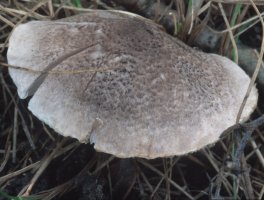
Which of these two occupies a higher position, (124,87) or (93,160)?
(124,87)

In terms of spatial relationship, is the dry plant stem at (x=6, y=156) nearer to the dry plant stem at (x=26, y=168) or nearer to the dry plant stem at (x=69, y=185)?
the dry plant stem at (x=26, y=168)

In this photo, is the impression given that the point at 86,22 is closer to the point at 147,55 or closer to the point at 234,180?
the point at 147,55

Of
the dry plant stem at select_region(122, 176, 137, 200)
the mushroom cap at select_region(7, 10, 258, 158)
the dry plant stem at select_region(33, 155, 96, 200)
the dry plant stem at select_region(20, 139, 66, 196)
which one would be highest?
the mushroom cap at select_region(7, 10, 258, 158)

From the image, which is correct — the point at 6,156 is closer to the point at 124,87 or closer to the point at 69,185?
the point at 69,185

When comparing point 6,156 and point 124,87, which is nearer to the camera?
point 124,87


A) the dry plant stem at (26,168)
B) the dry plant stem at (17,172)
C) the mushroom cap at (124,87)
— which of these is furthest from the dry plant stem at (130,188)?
the mushroom cap at (124,87)

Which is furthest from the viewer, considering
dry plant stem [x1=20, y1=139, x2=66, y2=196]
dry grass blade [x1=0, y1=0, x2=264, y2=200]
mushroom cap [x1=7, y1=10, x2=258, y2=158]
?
dry grass blade [x1=0, y1=0, x2=264, y2=200]

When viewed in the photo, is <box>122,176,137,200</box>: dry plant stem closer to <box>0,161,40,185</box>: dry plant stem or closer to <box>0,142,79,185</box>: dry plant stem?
<box>0,142,79,185</box>: dry plant stem

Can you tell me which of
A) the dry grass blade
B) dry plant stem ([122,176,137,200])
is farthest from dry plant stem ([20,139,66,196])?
dry plant stem ([122,176,137,200])

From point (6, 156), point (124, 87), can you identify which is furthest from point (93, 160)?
point (124, 87)

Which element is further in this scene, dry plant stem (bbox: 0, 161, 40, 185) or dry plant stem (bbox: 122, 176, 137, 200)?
dry plant stem (bbox: 122, 176, 137, 200)
